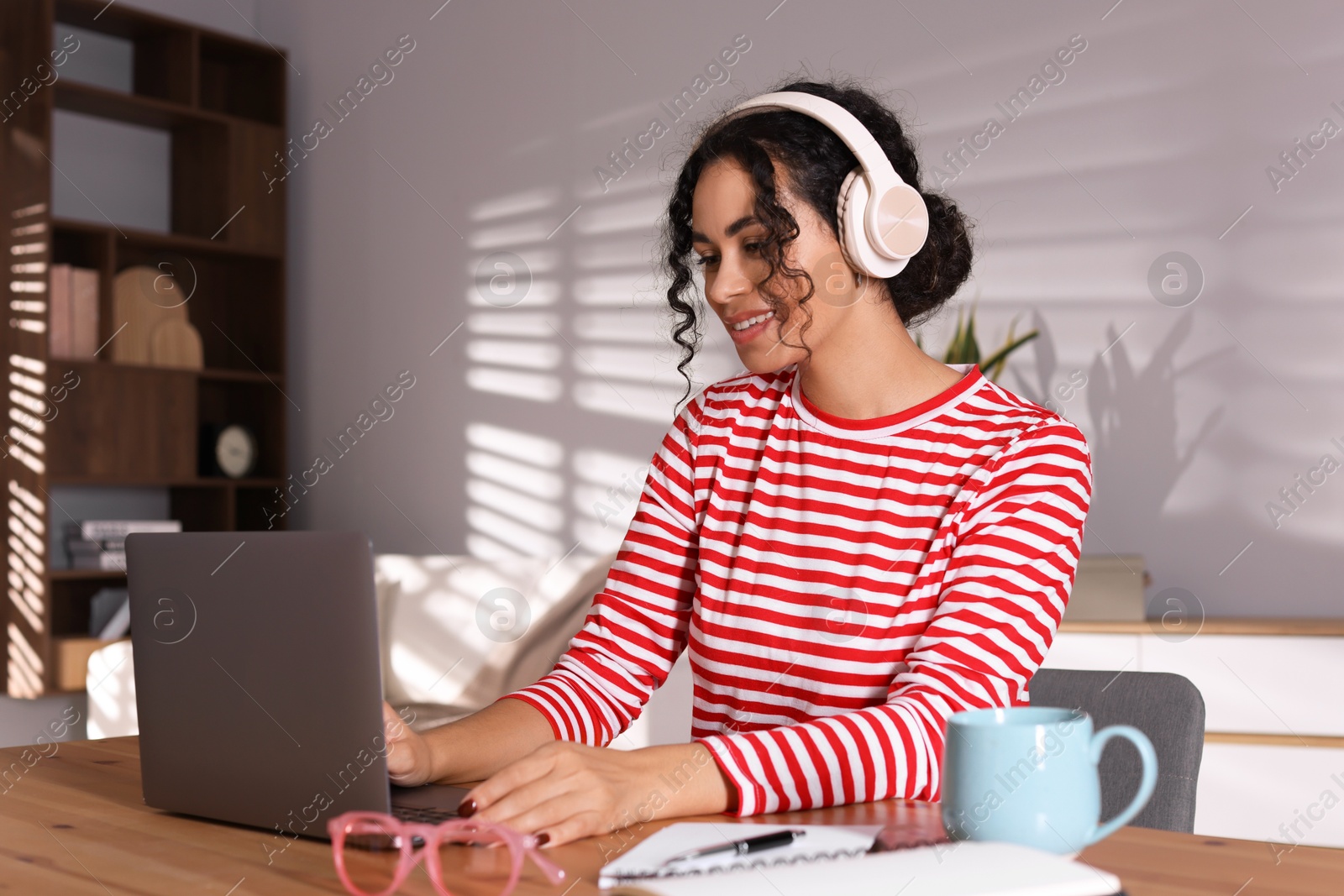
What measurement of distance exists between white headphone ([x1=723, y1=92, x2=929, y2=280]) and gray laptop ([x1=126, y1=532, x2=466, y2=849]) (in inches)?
27.3

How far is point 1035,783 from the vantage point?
701 millimetres

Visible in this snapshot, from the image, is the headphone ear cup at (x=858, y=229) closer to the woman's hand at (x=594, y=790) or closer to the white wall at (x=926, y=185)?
the woman's hand at (x=594, y=790)

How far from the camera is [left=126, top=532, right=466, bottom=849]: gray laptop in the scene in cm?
77

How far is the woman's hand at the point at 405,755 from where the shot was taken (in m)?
0.95

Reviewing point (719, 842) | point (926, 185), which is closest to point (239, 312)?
point (926, 185)

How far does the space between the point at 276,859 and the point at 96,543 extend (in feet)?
11.6

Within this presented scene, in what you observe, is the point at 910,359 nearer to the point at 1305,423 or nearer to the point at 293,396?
the point at 1305,423

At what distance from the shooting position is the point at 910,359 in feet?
4.43

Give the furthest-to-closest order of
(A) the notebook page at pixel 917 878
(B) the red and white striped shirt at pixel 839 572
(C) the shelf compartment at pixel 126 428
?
(C) the shelf compartment at pixel 126 428
(B) the red and white striped shirt at pixel 839 572
(A) the notebook page at pixel 917 878

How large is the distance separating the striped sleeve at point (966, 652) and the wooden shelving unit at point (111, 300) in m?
3.39

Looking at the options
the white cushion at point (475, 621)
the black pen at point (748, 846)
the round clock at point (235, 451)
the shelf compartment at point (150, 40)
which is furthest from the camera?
the round clock at point (235, 451)

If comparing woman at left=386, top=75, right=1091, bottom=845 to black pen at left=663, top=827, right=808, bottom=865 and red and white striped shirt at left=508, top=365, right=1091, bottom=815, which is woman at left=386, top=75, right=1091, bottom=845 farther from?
black pen at left=663, top=827, right=808, bottom=865

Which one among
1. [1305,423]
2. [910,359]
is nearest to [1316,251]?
[1305,423]

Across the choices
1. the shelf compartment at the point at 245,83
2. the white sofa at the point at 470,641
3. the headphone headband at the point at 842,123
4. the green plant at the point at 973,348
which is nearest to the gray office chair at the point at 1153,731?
the headphone headband at the point at 842,123
